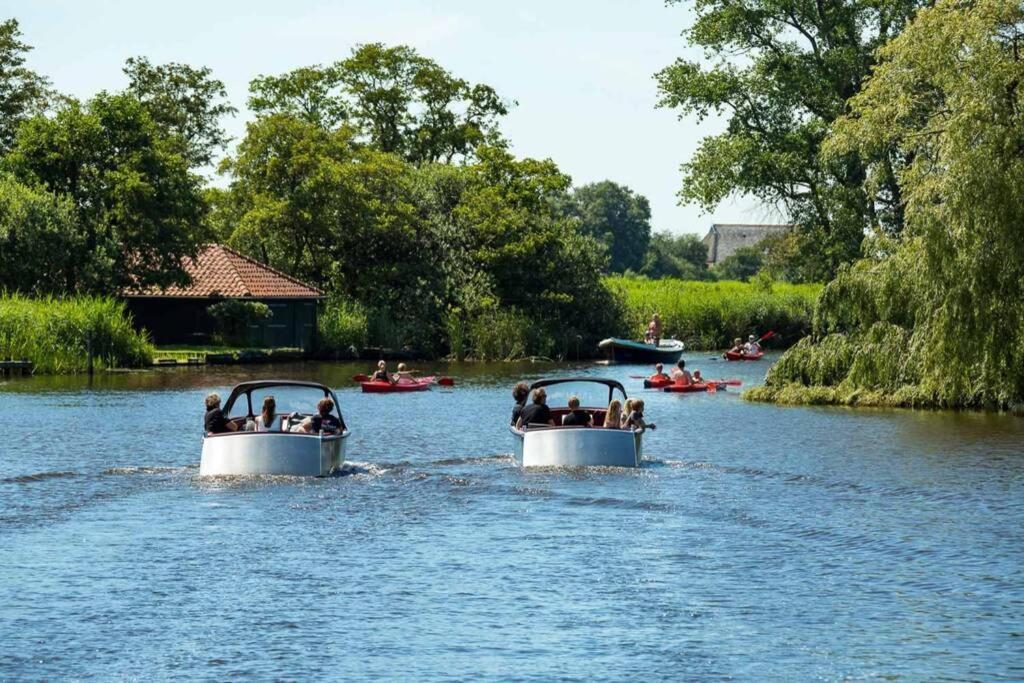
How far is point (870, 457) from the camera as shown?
107 ft

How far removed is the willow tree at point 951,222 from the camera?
38.2m

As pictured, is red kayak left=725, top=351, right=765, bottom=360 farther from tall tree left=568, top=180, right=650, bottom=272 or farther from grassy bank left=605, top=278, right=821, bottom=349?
tall tree left=568, top=180, right=650, bottom=272

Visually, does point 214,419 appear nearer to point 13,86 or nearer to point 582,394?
point 582,394

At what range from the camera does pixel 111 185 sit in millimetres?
67125

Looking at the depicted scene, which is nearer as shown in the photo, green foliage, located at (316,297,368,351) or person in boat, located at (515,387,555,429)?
person in boat, located at (515,387,555,429)

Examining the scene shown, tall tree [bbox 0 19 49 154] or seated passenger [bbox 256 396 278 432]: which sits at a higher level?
tall tree [bbox 0 19 49 154]

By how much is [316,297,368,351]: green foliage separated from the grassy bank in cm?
1466

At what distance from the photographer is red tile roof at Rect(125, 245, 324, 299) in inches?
2835

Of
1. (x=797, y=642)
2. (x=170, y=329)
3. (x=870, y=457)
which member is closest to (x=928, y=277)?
(x=870, y=457)

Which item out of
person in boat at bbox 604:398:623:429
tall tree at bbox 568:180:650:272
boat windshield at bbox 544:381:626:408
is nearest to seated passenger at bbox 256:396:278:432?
person in boat at bbox 604:398:623:429

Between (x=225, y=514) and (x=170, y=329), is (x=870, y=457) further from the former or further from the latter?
(x=170, y=329)

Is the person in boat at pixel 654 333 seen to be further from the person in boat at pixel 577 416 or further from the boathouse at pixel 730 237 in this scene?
the boathouse at pixel 730 237

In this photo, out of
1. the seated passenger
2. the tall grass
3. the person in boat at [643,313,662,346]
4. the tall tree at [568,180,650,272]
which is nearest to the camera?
the seated passenger

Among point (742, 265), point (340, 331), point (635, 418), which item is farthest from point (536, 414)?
point (742, 265)
